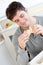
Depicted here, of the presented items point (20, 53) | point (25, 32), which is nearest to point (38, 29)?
point (25, 32)

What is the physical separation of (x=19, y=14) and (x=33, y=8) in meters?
0.24

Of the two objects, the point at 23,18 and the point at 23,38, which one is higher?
the point at 23,18

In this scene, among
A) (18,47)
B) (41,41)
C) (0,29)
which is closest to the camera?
(41,41)

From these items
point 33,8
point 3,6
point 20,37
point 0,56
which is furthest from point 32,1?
point 0,56

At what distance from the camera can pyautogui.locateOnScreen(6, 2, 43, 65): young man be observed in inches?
33.6

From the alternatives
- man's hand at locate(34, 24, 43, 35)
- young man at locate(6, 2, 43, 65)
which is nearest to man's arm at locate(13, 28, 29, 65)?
young man at locate(6, 2, 43, 65)

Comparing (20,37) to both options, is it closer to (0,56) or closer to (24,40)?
(24,40)

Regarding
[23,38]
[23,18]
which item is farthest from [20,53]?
[23,18]

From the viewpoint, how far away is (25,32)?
2.93ft

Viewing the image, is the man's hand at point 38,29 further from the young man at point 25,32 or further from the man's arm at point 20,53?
the man's arm at point 20,53

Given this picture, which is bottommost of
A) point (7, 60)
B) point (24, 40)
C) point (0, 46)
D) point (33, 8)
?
point (7, 60)

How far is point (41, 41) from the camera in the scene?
2.79 ft

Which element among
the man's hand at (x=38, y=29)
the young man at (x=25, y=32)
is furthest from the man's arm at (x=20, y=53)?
the man's hand at (x=38, y=29)

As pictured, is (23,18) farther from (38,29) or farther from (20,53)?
(20,53)
